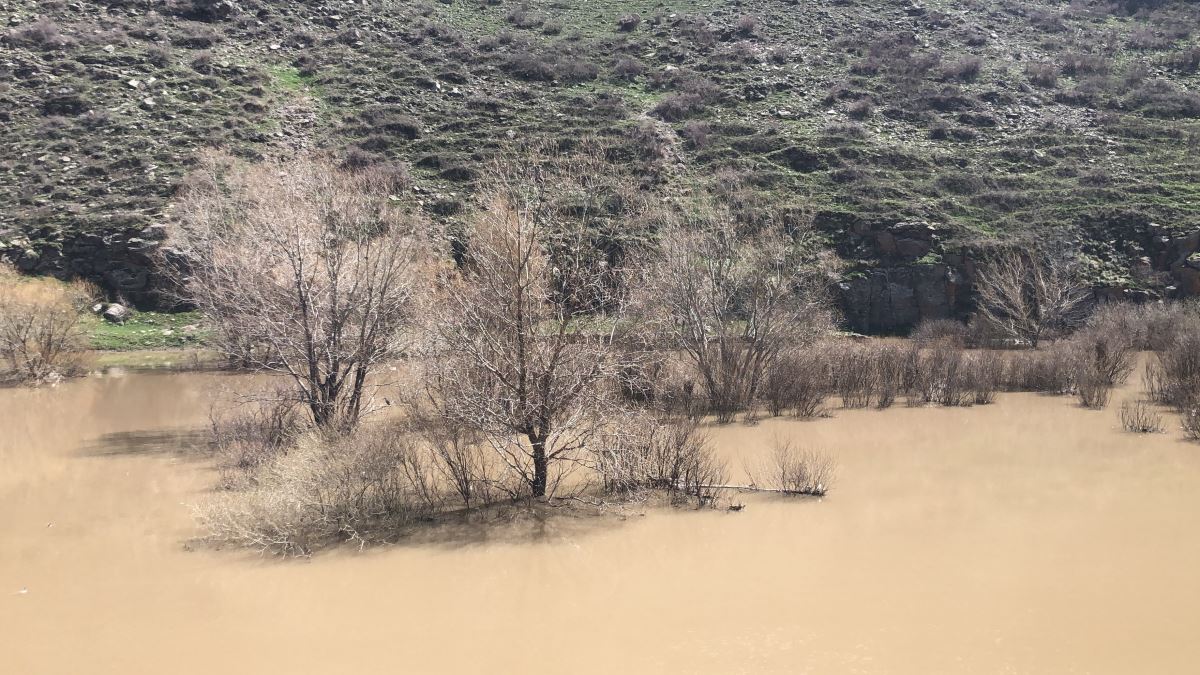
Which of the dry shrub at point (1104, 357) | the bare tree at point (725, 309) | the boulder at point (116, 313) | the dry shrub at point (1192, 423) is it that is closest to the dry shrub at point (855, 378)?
the bare tree at point (725, 309)

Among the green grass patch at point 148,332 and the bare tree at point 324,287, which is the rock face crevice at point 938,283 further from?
the green grass patch at point 148,332

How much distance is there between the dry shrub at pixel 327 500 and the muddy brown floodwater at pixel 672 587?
49 cm

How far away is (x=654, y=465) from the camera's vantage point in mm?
14164

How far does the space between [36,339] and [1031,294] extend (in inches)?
1456

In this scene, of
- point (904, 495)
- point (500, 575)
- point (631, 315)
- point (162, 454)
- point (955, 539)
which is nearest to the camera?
point (500, 575)

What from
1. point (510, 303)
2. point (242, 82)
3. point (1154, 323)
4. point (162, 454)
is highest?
point (242, 82)

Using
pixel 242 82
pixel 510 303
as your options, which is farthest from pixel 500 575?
pixel 242 82

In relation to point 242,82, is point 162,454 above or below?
below

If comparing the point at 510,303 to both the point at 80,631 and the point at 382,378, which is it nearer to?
the point at 80,631

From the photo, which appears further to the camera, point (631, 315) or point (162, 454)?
point (631, 315)

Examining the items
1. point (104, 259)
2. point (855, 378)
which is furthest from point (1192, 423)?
point (104, 259)

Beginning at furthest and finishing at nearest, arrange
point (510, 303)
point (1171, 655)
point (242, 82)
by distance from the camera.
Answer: point (242, 82) < point (510, 303) < point (1171, 655)

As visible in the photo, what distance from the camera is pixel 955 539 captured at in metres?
12.3

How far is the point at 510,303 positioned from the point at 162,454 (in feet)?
33.0
